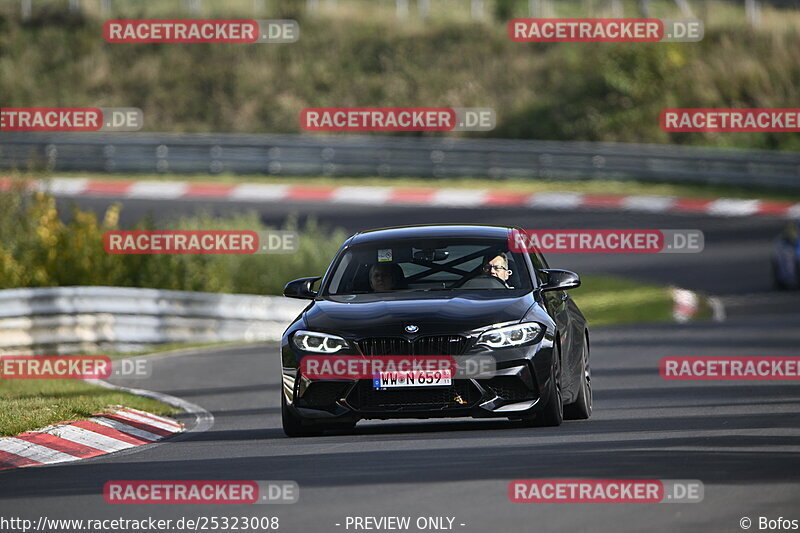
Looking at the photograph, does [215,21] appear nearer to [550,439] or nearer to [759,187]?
[759,187]

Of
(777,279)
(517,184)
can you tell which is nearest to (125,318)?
(777,279)

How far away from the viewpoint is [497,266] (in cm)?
1267

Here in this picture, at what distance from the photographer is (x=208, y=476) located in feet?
33.0

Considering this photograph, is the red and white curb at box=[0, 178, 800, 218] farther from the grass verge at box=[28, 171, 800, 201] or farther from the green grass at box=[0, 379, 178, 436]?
the green grass at box=[0, 379, 178, 436]

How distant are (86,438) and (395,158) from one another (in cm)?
2986

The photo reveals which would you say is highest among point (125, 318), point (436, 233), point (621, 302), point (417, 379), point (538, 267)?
point (436, 233)

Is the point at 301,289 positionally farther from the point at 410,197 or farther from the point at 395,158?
the point at 395,158

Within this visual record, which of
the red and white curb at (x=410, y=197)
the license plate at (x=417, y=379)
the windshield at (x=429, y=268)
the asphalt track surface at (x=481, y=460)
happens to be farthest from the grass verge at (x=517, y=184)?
the license plate at (x=417, y=379)

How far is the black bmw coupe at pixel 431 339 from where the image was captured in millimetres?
11438

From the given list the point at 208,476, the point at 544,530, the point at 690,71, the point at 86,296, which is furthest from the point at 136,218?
the point at 544,530

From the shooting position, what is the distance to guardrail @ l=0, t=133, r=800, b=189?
133ft

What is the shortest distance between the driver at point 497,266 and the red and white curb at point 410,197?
24720 mm

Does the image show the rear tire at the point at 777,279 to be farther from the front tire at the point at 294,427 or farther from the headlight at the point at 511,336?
the front tire at the point at 294,427

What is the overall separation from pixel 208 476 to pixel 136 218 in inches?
1002
